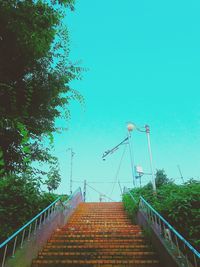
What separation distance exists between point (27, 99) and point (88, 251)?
4305 millimetres

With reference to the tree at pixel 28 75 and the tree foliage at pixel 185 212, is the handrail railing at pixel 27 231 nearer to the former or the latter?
the tree at pixel 28 75

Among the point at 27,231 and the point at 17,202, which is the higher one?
the point at 17,202

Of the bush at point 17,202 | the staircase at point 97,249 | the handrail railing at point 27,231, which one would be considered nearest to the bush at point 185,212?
the staircase at point 97,249

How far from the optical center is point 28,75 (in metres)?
6.59

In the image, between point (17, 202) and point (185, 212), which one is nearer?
point (185, 212)

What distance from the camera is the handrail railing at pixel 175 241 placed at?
14.9ft

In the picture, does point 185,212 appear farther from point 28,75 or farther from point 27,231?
point 28,75

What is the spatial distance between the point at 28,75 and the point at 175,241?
585 cm

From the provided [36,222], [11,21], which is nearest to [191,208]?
[36,222]

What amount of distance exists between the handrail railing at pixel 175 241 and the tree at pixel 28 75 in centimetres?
353

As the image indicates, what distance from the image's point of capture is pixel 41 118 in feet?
23.3

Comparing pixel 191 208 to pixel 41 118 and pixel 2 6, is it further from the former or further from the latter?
pixel 2 6

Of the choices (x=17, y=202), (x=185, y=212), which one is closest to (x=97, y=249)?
(x=185, y=212)

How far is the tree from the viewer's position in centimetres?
525
